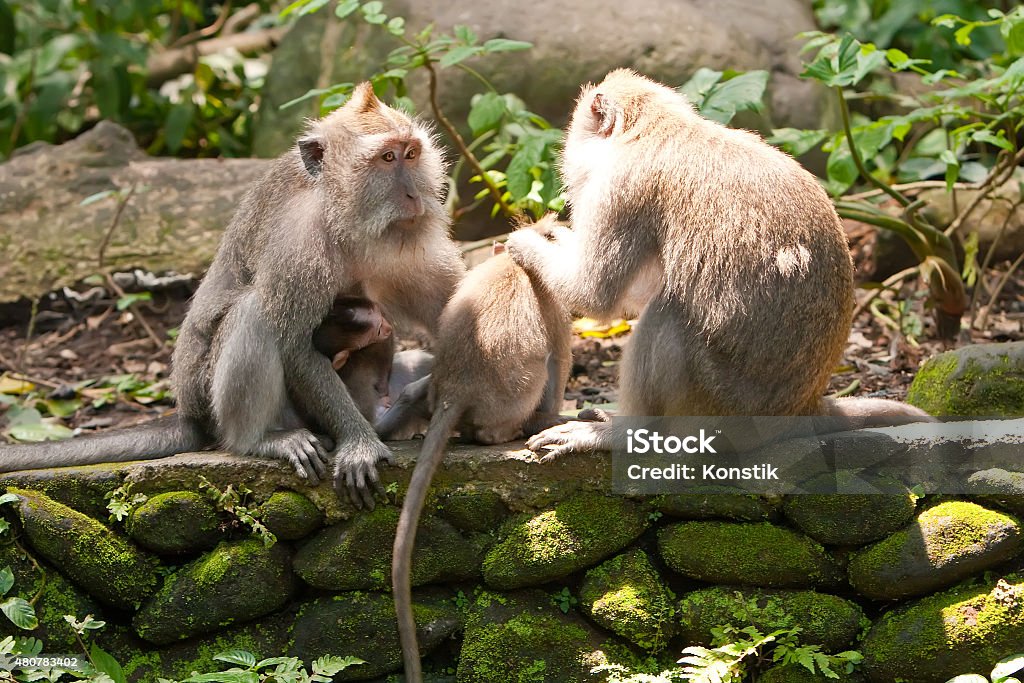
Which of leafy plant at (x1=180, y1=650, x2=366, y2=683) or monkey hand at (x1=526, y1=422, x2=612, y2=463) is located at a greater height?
monkey hand at (x1=526, y1=422, x2=612, y2=463)

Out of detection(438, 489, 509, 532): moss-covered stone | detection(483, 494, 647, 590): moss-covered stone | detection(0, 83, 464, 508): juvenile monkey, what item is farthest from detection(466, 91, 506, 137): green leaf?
detection(483, 494, 647, 590): moss-covered stone

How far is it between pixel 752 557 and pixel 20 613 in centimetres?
308

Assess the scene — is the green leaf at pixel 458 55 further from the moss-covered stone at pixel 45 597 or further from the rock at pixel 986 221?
the rock at pixel 986 221

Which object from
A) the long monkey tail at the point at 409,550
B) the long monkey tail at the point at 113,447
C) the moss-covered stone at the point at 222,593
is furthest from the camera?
the long monkey tail at the point at 113,447

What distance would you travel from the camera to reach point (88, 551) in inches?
198

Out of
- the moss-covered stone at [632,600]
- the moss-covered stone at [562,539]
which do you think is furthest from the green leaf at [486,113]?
the moss-covered stone at [632,600]

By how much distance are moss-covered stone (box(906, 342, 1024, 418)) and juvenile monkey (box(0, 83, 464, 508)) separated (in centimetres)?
247

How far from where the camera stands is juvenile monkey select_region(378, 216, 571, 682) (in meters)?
4.88

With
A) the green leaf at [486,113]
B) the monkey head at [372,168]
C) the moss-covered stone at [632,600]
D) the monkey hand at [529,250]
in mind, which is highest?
the monkey head at [372,168]

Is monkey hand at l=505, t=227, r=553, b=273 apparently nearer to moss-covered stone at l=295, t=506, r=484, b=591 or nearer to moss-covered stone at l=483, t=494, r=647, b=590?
moss-covered stone at l=483, t=494, r=647, b=590

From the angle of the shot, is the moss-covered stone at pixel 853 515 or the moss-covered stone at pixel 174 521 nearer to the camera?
the moss-covered stone at pixel 853 515

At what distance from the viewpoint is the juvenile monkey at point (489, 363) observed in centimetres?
488

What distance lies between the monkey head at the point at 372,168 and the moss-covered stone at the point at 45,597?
78.8 inches

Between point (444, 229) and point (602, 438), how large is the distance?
131 centimetres
